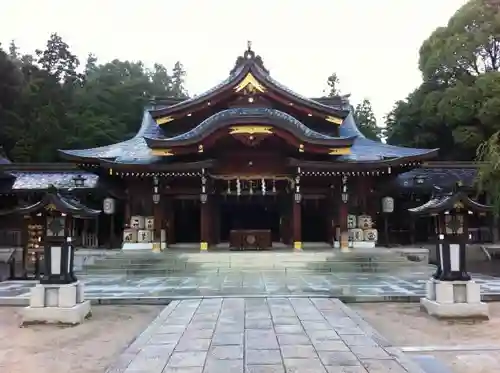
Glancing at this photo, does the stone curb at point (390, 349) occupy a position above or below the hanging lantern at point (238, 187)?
below

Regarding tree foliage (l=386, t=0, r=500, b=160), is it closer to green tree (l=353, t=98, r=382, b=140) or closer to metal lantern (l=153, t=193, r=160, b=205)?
green tree (l=353, t=98, r=382, b=140)

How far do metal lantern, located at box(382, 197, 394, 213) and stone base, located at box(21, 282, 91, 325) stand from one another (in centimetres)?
1564

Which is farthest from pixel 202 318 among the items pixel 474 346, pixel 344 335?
pixel 474 346

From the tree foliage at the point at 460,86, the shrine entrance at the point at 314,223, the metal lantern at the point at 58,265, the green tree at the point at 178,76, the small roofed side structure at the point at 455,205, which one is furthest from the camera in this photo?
the green tree at the point at 178,76

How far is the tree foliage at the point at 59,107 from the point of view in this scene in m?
34.3

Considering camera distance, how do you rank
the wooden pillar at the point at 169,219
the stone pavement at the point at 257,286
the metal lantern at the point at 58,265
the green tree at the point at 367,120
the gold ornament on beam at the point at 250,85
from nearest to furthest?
the metal lantern at the point at 58,265 < the stone pavement at the point at 257,286 < the wooden pillar at the point at 169,219 < the gold ornament on beam at the point at 250,85 < the green tree at the point at 367,120

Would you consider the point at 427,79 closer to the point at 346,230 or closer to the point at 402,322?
the point at 346,230

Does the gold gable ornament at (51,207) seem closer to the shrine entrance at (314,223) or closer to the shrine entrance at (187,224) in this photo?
the shrine entrance at (187,224)

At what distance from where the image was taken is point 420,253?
19203 mm

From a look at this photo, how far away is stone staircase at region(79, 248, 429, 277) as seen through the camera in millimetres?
16578

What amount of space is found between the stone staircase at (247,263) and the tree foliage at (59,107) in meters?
19.4

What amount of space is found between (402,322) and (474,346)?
1.89m

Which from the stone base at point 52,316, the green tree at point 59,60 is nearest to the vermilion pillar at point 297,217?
the stone base at point 52,316

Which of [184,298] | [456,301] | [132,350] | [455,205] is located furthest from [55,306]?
[455,205]
